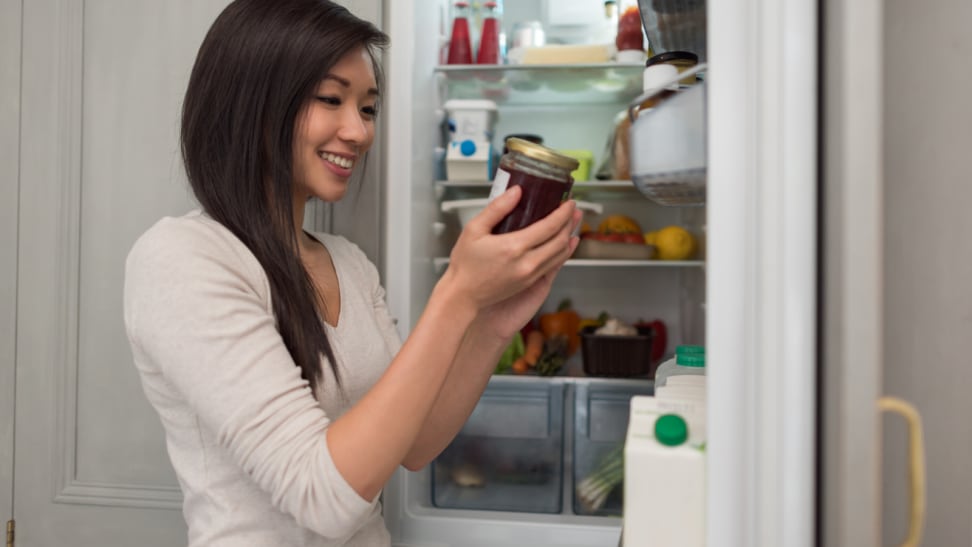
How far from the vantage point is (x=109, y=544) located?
1324 millimetres

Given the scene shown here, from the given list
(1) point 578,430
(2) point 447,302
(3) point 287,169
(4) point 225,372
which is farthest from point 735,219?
(1) point 578,430

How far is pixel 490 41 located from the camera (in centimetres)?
172

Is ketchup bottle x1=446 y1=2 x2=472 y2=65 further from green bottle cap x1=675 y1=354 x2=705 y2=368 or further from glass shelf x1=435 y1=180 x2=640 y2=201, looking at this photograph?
green bottle cap x1=675 y1=354 x2=705 y2=368

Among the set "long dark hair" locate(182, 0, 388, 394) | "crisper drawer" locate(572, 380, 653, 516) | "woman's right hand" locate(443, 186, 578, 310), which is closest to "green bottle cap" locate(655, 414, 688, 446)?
"woman's right hand" locate(443, 186, 578, 310)

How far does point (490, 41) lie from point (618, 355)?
82 centimetres

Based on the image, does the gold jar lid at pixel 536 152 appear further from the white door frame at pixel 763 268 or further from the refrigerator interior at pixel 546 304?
the refrigerator interior at pixel 546 304

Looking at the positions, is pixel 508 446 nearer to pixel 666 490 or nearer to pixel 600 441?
pixel 600 441

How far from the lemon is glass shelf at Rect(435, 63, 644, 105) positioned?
36 centimetres

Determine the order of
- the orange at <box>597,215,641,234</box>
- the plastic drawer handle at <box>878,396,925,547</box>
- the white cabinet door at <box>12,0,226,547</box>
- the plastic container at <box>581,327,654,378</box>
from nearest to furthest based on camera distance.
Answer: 1. the plastic drawer handle at <box>878,396,925,547</box>
2. the white cabinet door at <box>12,0,226,547</box>
3. the plastic container at <box>581,327,654,378</box>
4. the orange at <box>597,215,641,234</box>

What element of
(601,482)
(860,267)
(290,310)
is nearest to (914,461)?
(860,267)

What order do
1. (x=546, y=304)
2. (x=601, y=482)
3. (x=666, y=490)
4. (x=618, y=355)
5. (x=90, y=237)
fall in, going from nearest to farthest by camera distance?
(x=666, y=490), (x=90, y=237), (x=601, y=482), (x=618, y=355), (x=546, y=304)

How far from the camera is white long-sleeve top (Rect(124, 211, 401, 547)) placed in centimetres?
68

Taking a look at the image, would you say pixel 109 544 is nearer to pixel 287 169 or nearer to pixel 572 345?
pixel 287 169

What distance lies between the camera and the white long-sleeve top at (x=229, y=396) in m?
0.68
